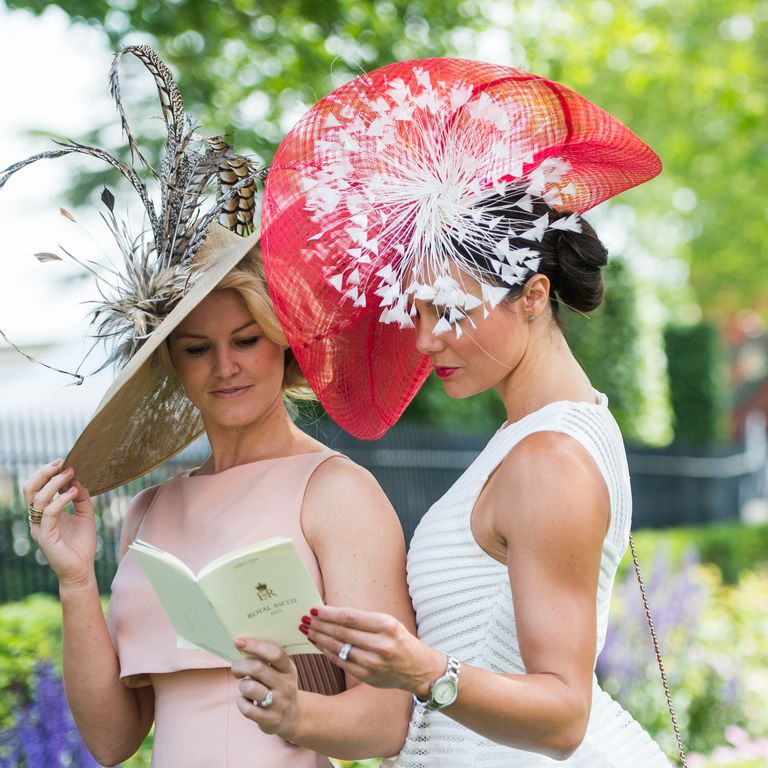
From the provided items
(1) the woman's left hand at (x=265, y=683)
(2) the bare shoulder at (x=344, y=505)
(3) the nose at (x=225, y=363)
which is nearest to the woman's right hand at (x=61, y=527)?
(3) the nose at (x=225, y=363)

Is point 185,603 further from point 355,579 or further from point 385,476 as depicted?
point 385,476

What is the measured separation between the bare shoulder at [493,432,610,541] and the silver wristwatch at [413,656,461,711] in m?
0.28

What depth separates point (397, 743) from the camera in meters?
2.11

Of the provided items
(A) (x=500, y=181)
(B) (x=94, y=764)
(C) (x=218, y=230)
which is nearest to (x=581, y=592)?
(A) (x=500, y=181)

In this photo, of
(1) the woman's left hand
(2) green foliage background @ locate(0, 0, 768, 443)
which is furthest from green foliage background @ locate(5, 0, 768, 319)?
(1) the woman's left hand

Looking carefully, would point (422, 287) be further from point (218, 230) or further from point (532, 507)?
point (218, 230)

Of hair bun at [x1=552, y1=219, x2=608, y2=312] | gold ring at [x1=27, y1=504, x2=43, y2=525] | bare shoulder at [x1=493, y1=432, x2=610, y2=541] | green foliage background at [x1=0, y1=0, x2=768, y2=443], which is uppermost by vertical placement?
green foliage background at [x1=0, y1=0, x2=768, y2=443]

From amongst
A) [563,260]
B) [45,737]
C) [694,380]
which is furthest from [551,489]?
[694,380]

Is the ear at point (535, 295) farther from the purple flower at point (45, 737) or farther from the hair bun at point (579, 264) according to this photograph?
the purple flower at point (45, 737)

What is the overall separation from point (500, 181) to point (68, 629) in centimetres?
134

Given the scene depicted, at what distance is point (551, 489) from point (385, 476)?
662cm

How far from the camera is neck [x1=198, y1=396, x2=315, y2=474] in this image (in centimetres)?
246

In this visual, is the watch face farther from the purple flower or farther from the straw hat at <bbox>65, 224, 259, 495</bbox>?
the purple flower

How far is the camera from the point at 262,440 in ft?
8.09
